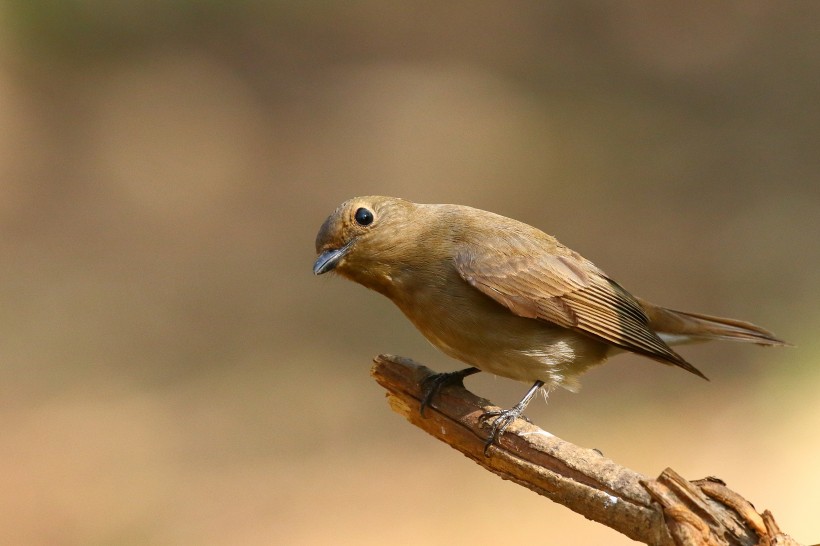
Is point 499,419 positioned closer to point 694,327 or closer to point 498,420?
point 498,420

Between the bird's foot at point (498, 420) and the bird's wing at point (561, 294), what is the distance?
1.95 feet

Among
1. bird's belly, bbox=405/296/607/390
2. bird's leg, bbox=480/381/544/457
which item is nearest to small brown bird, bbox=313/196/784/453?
bird's belly, bbox=405/296/607/390

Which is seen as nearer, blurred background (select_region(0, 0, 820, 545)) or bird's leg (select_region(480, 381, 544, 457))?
bird's leg (select_region(480, 381, 544, 457))

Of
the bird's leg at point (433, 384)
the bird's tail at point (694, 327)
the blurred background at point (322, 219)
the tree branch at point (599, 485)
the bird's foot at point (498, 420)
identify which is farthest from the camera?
the blurred background at point (322, 219)

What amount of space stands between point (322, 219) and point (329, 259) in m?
7.63

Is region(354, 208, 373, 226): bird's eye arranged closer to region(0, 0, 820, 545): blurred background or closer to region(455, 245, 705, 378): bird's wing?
region(455, 245, 705, 378): bird's wing

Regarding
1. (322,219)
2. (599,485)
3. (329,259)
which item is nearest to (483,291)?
(329,259)

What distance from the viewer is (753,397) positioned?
9258 mm

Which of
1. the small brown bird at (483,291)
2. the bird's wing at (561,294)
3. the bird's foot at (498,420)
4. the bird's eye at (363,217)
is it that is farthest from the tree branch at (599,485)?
the bird's eye at (363,217)

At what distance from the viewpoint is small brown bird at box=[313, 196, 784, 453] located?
5277mm

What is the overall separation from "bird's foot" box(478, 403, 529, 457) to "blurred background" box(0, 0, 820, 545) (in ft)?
10.3

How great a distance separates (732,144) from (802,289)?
389 cm

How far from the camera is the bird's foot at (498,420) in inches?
185

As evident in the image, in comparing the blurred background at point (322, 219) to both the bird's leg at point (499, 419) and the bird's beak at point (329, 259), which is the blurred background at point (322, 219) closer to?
the bird's leg at point (499, 419)
